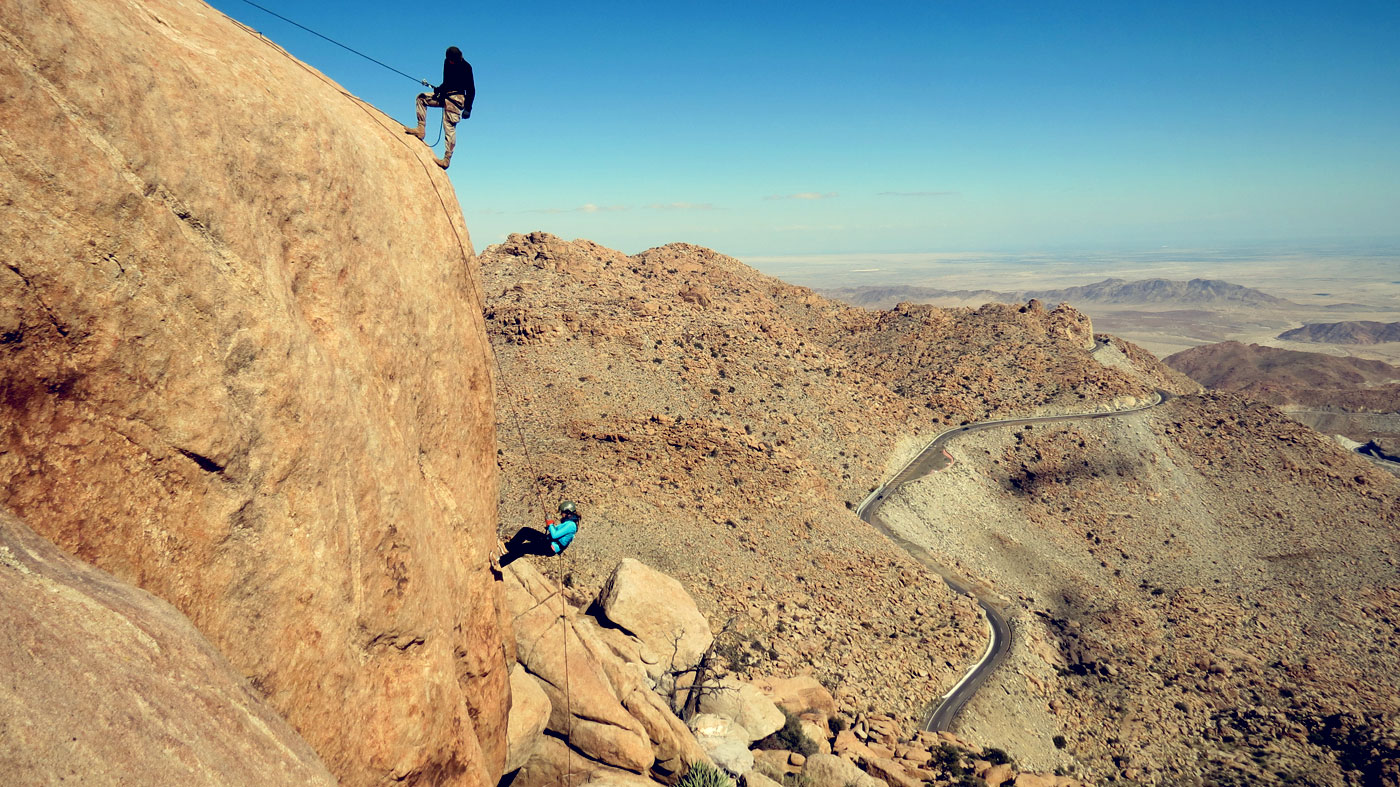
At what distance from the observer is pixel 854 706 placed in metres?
26.5

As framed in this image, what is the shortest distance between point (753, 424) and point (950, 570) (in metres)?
15.9

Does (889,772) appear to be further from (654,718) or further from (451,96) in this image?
(451,96)

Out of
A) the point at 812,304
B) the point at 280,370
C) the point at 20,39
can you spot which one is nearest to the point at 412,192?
the point at 280,370

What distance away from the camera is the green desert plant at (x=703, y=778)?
1433cm

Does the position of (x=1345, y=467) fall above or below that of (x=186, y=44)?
below

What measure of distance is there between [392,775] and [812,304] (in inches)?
2955

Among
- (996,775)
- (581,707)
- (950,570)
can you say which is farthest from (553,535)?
(950,570)

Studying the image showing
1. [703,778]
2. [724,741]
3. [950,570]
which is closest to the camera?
[703,778]

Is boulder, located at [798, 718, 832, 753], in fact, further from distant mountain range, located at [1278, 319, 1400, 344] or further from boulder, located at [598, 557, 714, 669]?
distant mountain range, located at [1278, 319, 1400, 344]

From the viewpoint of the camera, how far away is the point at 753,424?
4666 cm

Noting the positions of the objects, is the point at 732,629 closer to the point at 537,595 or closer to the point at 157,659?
the point at 537,595

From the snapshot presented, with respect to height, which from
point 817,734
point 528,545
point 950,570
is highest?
point 528,545

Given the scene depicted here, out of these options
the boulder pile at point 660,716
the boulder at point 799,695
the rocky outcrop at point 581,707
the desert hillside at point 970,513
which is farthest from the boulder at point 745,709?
the rocky outcrop at point 581,707

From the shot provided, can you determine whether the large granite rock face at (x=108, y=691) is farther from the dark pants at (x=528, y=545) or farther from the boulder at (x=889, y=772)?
the boulder at (x=889, y=772)
